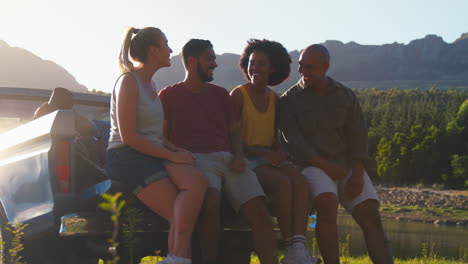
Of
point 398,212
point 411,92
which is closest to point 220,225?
point 398,212

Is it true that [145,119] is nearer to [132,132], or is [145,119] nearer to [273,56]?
[132,132]

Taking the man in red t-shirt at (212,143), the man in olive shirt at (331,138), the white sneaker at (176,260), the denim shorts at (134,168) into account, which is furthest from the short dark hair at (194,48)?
the white sneaker at (176,260)

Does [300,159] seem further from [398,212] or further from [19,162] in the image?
[398,212]

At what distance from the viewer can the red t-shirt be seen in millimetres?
4035

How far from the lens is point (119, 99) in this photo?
3652 mm

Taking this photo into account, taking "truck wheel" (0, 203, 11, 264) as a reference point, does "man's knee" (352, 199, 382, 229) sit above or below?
above

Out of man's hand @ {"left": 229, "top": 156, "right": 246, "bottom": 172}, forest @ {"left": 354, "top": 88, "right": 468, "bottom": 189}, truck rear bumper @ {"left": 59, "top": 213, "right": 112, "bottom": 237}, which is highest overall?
man's hand @ {"left": 229, "top": 156, "right": 246, "bottom": 172}

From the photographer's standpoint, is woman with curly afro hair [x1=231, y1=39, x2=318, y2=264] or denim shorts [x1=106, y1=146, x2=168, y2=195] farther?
woman with curly afro hair [x1=231, y1=39, x2=318, y2=264]

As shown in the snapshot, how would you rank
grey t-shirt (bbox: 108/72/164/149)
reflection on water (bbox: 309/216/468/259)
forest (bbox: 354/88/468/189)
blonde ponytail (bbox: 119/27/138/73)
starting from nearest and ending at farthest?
grey t-shirt (bbox: 108/72/164/149)
blonde ponytail (bbox: 119/27/138/73)
reflection on water (bbox: 309/216/468/259)
forest (bbox: 354/88/468/189)

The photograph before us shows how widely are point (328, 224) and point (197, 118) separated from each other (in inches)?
43.4

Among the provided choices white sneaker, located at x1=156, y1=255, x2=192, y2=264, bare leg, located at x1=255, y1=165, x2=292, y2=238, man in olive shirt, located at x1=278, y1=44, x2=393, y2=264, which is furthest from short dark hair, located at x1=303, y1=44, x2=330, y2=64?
white sneaker, located at x1=156, y1=255, x2=192, y2=264

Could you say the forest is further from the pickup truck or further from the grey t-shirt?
the grey t-shirt

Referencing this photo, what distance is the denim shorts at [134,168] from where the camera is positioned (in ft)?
11.6

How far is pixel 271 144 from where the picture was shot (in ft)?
14.6
